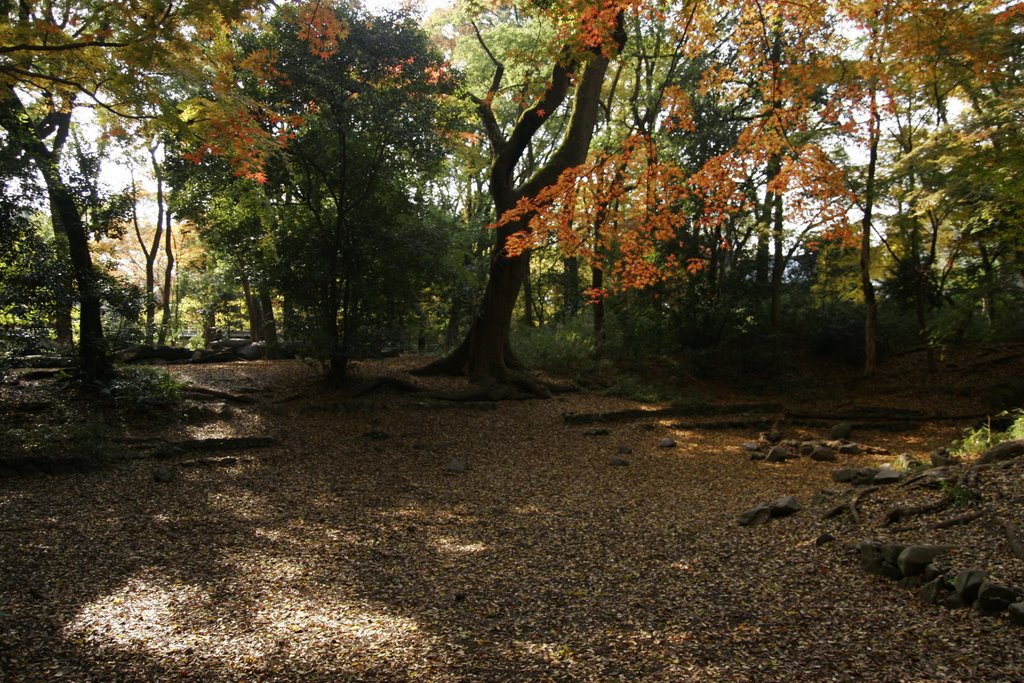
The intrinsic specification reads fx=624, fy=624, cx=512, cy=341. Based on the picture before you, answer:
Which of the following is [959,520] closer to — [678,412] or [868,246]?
[678,412]

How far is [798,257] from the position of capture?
14.3 meters

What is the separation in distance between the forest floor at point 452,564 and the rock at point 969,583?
0.43 ft

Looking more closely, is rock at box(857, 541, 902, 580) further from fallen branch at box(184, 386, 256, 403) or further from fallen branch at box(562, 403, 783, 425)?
fallen branch at box(184, 386, 256, 403)

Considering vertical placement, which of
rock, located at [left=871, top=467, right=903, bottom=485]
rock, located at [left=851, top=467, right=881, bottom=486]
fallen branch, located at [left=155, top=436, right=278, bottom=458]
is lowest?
rock, located at [left=851, top=467, right=881, bottom=486]

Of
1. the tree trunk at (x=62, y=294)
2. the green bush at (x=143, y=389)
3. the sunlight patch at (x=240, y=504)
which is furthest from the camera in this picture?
the green bush at (x=143, y=389)

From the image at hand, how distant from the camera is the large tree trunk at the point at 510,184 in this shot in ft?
38.1

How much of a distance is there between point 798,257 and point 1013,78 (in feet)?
16.6

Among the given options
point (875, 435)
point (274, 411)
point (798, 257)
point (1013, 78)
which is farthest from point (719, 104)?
point (274, 411)

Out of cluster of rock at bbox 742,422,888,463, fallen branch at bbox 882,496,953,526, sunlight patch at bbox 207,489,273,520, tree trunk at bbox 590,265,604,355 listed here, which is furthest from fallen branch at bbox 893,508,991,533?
tree trunk at bbox 590,265,604,355

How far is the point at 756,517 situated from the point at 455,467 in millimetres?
3655

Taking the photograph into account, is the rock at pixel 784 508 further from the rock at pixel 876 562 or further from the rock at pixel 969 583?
the rock at pixel 969 583

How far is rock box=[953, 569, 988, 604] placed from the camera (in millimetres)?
3215

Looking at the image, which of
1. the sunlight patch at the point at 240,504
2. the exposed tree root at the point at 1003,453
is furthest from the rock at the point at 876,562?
the sunlight patch at the point at 240,504

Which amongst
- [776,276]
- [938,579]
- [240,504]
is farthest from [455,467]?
[776,276]
